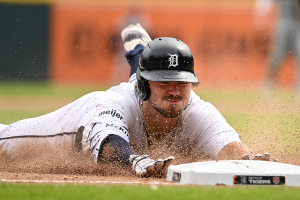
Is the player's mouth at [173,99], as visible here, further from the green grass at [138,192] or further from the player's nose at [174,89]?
the green grass at [138,192]

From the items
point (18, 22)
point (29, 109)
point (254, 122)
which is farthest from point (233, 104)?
point (18, 22)

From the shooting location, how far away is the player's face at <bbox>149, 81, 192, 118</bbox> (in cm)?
401

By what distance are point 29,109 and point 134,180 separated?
832cm

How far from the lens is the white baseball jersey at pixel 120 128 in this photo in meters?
4.00

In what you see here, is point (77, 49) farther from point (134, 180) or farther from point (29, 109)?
point (134, 180)

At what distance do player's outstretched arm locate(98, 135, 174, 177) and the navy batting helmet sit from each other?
0.61 metres

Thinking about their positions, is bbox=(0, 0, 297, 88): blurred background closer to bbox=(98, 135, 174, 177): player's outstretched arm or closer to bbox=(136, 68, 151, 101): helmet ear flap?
bbox=(136, 68, 151, 101): helmet ear flap

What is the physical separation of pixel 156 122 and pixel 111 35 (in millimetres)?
13132

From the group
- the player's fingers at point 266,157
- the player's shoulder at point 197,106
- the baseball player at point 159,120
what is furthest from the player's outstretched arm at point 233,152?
the player's shoulder at point 197,106

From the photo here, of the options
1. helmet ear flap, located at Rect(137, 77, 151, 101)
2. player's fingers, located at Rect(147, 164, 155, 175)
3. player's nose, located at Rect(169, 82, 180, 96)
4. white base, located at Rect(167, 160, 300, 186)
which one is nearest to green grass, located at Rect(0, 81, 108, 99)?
helmet ear flap, located at Rect(137, 77, 151, 101)

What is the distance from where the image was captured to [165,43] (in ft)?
14.1

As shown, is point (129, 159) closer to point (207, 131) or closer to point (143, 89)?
point (143, 89)

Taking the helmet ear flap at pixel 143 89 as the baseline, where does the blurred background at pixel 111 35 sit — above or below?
above

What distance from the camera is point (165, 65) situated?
419 cm
